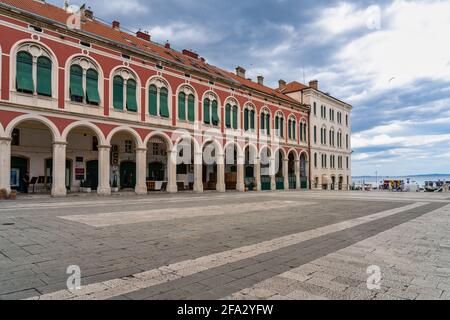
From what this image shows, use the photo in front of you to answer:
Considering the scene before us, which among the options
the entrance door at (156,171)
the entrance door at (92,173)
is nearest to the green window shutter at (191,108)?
the entrance door at (156,171)

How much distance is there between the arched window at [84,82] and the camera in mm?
20891

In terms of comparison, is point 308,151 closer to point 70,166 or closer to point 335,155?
point 335,155

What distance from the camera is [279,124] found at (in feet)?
129

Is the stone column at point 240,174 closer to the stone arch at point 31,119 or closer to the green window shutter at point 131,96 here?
the green window shutter at point 131,96

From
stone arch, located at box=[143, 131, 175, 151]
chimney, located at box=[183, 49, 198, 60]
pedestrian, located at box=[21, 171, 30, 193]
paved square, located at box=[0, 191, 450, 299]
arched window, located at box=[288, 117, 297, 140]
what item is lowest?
paved square, located at box=[0, 191, 450, 299]

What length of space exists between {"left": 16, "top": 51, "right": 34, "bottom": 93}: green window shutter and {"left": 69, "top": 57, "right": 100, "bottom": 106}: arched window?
95.5 inches

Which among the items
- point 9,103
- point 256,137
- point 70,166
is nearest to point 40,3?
point 9,103

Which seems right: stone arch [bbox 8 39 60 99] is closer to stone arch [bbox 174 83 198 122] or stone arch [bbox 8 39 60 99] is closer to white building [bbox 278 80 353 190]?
stone arch [bbox 174 83 198 122]

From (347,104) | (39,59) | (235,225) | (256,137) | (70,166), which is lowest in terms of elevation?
(235,225)

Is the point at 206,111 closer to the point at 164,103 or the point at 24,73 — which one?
the point at 164,103

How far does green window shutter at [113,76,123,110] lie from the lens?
916 inches

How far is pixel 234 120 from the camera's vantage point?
33438mm

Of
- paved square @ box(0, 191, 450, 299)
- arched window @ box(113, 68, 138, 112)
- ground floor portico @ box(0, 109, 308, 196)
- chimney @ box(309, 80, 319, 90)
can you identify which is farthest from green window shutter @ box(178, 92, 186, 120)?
chimney @ box(309, 80, 319, 90)

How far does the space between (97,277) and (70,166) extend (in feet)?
81.8
